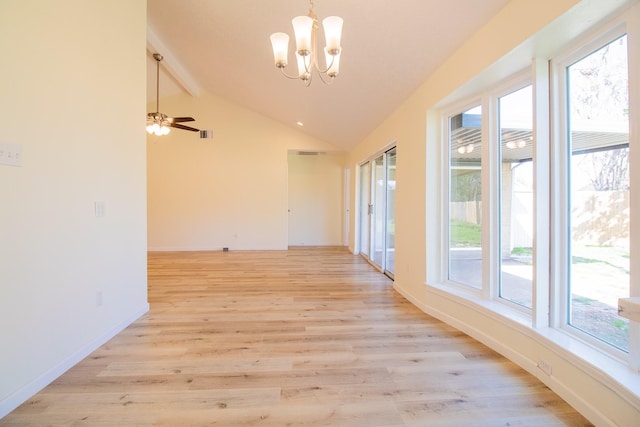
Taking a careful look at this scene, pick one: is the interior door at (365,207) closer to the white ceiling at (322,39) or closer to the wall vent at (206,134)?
the white ceiling at (322,39)

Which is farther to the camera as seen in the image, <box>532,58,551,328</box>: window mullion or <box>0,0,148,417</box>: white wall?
<box>532,58,551,328</box>: window mullion

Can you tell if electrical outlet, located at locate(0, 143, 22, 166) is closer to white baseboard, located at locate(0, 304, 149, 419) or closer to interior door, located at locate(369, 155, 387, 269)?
white baseboard, located at locate(0, 304, 149, 419)

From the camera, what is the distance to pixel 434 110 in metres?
2.86

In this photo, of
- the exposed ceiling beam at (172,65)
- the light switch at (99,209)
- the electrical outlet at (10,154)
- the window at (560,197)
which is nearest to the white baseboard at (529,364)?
the window at (560,197)

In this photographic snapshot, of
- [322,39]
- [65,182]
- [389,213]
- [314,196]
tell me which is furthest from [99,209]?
[314,196]

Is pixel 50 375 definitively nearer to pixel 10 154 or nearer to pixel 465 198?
pixel 10 154

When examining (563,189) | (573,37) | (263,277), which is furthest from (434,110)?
(263,277)

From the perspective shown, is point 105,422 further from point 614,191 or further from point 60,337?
point 614,191

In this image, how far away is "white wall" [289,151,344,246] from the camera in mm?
7688

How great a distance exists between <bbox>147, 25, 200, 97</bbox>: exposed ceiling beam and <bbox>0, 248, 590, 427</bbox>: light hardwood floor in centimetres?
383

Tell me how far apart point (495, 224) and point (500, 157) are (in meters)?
0.57

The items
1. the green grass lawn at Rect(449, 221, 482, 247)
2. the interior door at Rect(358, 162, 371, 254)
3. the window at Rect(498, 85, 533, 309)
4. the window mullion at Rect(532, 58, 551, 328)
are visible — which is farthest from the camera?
the interior door at Rect(358, 162, 371, 254)

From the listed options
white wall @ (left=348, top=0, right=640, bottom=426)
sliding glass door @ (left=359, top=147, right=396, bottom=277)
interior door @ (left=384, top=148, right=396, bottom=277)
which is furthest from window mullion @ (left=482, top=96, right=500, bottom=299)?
interior door @ (left=384, top=148, right=396, bottom=277)

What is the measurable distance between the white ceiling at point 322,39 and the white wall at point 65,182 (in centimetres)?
102
